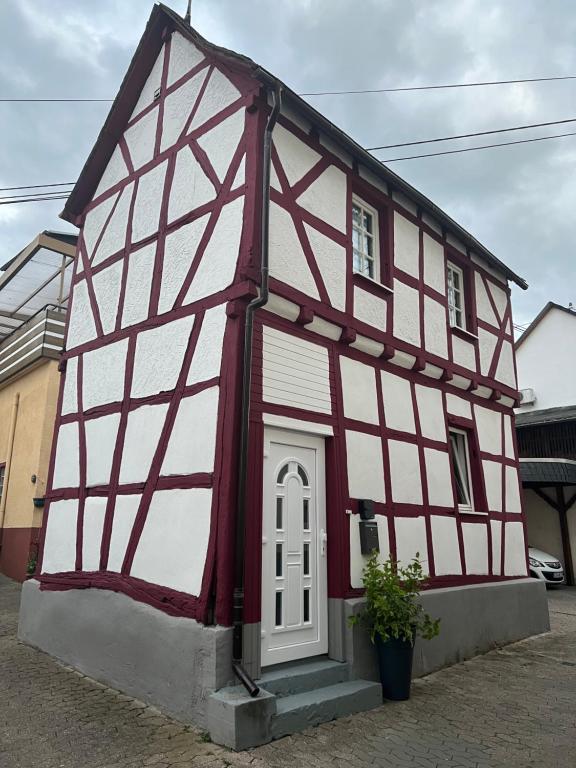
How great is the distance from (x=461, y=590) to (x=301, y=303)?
4.29m

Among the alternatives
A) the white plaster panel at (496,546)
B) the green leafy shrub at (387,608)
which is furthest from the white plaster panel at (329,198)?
the white plaster panel at (496,546)

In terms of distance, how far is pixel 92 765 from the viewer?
3.94 m

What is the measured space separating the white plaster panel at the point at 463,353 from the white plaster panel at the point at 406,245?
1.30 metres

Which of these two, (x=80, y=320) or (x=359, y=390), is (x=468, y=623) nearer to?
(x=359, y=390)

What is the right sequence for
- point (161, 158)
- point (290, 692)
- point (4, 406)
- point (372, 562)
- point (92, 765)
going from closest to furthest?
point (92, 765)
point (290, 692)
point (372, 562)
point (161, 158)
point (4, 406)

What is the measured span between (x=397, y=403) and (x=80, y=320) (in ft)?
14.5

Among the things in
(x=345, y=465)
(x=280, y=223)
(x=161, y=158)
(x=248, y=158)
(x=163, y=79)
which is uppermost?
(x=163, y=79)

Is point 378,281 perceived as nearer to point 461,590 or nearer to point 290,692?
point 461,590

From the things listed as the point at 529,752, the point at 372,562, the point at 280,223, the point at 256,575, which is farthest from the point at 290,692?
the point at 280,223

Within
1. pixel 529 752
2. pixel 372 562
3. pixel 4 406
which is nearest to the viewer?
pixel 529 752

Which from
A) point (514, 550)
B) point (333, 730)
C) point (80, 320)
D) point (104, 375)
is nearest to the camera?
point (333, 730)

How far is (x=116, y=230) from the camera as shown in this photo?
784 centimetres

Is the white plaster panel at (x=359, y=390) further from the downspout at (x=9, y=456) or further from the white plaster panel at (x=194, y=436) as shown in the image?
the downspout at (x=9, y=456)

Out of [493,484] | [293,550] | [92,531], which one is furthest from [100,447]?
[493,484]
